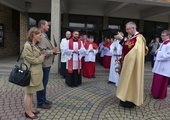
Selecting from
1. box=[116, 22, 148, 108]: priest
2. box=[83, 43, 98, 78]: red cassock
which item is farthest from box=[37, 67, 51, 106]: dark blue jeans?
box=[83, 43, 98, 78]: red cassock

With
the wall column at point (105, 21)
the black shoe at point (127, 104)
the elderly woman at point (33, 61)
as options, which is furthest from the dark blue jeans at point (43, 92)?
the wall column at point (105, 21)

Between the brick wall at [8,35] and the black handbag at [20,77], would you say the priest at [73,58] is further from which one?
the brick wall at [8,35]

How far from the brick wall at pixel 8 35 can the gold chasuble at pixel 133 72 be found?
34.2 feet

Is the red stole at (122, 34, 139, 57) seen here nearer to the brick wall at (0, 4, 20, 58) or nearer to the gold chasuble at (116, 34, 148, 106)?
the gold chasuble at (116, 34, 148, 106)

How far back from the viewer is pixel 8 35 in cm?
1432

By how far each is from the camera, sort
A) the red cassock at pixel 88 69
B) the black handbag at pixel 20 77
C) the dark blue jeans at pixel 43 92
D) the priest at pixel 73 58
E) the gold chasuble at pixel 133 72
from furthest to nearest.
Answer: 1. the red cassock at pixel 88 69
2. the priest at pixel 73 58
3. the gold chasuble at pixel 133 72
4. the dark blue jeans at pixel 43 92
5. the black handbag at pixel 20 77

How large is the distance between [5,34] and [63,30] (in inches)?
190

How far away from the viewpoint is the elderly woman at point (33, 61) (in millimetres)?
3824

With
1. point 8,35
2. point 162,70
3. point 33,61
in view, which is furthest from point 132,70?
point 8,35

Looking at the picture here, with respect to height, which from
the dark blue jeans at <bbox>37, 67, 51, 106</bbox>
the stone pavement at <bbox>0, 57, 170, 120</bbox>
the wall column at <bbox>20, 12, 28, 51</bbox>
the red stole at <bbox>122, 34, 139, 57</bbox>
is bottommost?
the stone pavement at <bbox>0, 57, 170, 120</bbox>

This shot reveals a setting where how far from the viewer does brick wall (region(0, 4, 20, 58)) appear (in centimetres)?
1327

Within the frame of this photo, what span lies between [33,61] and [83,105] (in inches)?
71.9

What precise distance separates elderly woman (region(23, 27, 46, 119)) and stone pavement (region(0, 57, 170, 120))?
463 mm

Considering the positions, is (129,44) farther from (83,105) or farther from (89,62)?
(89,62)
